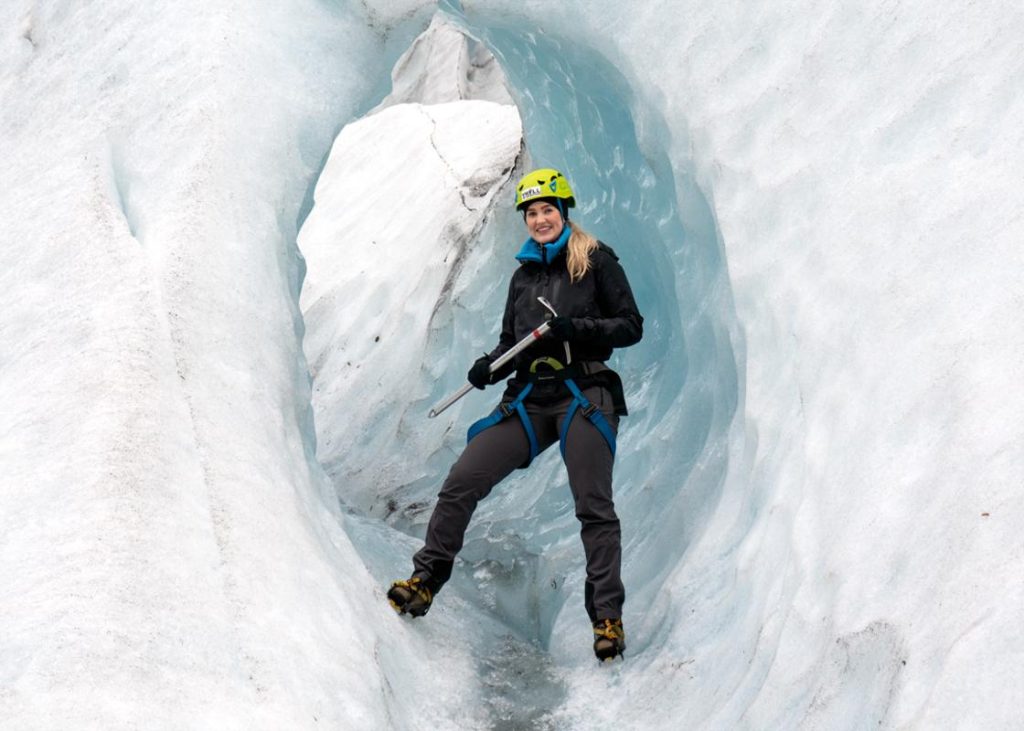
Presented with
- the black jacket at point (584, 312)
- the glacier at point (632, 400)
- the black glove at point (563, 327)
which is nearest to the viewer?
the glacier at point (632, 400)

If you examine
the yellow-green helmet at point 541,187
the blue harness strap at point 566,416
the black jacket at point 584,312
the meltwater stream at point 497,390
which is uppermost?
the yellow-green helmet at point 541,187

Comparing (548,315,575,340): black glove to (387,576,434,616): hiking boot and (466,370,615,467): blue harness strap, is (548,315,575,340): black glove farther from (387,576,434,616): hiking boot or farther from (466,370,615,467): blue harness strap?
(387,576,434,616): hiking boot

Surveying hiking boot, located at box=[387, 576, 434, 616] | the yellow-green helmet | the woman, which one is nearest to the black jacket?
the woman

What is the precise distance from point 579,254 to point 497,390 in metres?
2.40

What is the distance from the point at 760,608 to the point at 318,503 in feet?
4.69

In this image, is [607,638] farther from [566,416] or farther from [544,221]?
[544,221]

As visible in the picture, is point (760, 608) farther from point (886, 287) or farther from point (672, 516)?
point (672, 516)

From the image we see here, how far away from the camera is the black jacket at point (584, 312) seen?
3623 millimetres

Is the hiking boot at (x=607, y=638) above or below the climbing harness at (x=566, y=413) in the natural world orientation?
below

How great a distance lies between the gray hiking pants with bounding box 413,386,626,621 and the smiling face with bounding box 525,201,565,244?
0.54 meters

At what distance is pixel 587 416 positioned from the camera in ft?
11.6

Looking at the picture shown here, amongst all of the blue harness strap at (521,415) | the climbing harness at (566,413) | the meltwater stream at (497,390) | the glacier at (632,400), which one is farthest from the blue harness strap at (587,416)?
the meltwater stream at (497,390)

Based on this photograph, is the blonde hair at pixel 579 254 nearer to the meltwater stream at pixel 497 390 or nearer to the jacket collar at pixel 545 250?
the jacket collar at pixel 545 250

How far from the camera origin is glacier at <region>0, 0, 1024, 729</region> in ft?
7.57
